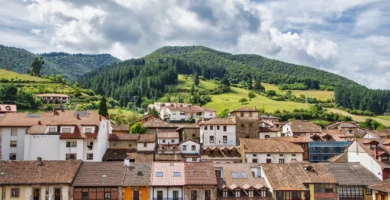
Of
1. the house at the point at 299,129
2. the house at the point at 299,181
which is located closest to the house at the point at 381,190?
the house at the point at 299,181

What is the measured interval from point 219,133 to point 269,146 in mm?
15484

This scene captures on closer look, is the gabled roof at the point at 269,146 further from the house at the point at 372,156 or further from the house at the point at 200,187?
the house at the point at 200,187

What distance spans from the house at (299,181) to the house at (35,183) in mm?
27491

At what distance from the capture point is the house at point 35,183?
4750 centimetres

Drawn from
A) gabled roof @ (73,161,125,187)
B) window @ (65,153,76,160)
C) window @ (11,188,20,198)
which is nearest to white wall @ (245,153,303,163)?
gabled roof @ (73,161,125,187)

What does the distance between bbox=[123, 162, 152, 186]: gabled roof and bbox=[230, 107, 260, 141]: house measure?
36.0m

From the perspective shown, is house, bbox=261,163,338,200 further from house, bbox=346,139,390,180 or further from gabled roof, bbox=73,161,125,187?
gabled roof, bbox=73,161,125,187

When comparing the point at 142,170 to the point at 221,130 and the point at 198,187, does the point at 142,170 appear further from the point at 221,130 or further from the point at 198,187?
the point at 221,130

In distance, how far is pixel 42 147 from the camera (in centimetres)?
5881

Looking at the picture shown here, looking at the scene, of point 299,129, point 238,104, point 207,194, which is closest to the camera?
point 207,194

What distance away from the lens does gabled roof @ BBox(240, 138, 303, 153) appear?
230 feet

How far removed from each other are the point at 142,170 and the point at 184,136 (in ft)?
124

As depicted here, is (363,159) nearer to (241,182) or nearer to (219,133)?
(241,182)

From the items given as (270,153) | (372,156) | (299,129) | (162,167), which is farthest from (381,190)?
(299,129)
